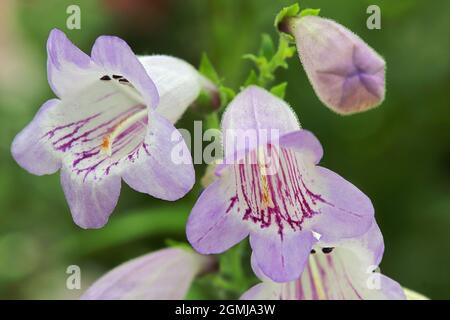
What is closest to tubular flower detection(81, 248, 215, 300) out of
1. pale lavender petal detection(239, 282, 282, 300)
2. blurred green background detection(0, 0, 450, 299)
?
pale lavender petal detection(239, 282, 282, 300)

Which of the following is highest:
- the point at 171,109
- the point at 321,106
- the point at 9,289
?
the point at 171,109

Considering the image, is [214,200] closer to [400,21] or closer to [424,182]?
[424,182]

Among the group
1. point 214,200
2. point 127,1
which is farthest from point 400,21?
point 214,200

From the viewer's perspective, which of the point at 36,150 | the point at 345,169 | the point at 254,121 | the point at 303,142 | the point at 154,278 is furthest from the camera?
the point at 345,169

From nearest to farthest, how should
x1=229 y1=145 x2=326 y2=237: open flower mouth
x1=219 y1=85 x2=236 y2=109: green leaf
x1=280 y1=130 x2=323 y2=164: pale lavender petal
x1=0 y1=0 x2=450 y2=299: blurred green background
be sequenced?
1. x1=280 y1=130 x2=323 y2=164: pale lavender petal
2. x1=229 y1=145 x2=326 y2=237: open flower mouth
3. x1=219 y1=85 x2=236 y2=109: green leaf
4. x1=0 y1=0 x2=450 y2=299: blurred green background

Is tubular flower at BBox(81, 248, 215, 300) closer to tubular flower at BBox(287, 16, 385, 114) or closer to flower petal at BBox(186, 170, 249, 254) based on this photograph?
flower petal at BBox(186, 170, 249, 254)

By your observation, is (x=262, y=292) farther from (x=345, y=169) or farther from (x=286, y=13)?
(x=345, y=169)

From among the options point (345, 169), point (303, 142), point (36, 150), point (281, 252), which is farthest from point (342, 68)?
point (345, 169)
